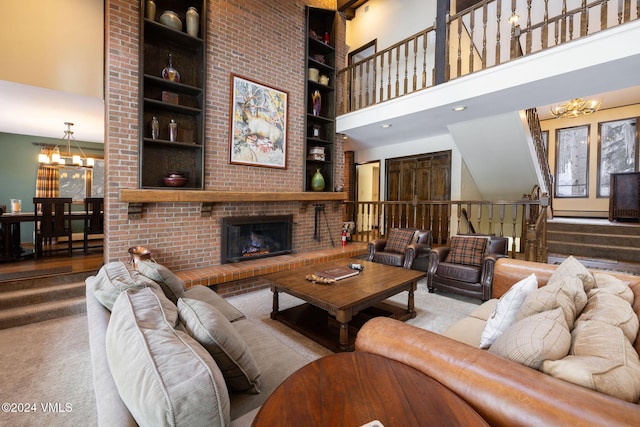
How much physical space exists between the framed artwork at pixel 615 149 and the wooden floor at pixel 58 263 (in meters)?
10.3

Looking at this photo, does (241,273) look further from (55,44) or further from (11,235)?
(55,44)

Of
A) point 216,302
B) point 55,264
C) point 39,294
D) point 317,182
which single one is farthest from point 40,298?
point 317,182

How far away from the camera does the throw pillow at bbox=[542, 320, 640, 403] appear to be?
815mm

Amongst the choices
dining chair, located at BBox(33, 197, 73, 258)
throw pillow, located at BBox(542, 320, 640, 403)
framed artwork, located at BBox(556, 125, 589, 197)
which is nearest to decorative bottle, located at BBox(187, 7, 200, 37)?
dining chair, located at BBox(33, 197, 73, 258)

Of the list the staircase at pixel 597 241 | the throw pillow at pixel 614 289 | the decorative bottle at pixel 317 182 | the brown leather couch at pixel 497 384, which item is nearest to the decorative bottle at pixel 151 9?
the decorative bottle at pixel 317 182

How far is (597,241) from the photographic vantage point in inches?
185

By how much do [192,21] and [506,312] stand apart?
4.34 m

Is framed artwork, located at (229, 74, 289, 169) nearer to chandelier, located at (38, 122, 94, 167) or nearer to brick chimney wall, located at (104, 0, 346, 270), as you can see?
brick chimney wall, located at (104, 0, 346, 270)

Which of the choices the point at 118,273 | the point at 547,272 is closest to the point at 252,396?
the point at 118,273

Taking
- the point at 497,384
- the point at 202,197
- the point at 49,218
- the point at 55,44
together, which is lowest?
the point at 497,384

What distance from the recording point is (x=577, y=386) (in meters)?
0.83

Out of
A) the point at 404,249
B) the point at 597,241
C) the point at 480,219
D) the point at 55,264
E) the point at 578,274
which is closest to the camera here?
the point at 578,274

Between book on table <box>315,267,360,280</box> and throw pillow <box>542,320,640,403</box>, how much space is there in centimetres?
197

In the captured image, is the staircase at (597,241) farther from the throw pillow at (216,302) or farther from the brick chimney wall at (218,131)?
the throw pillow at (216,302)
